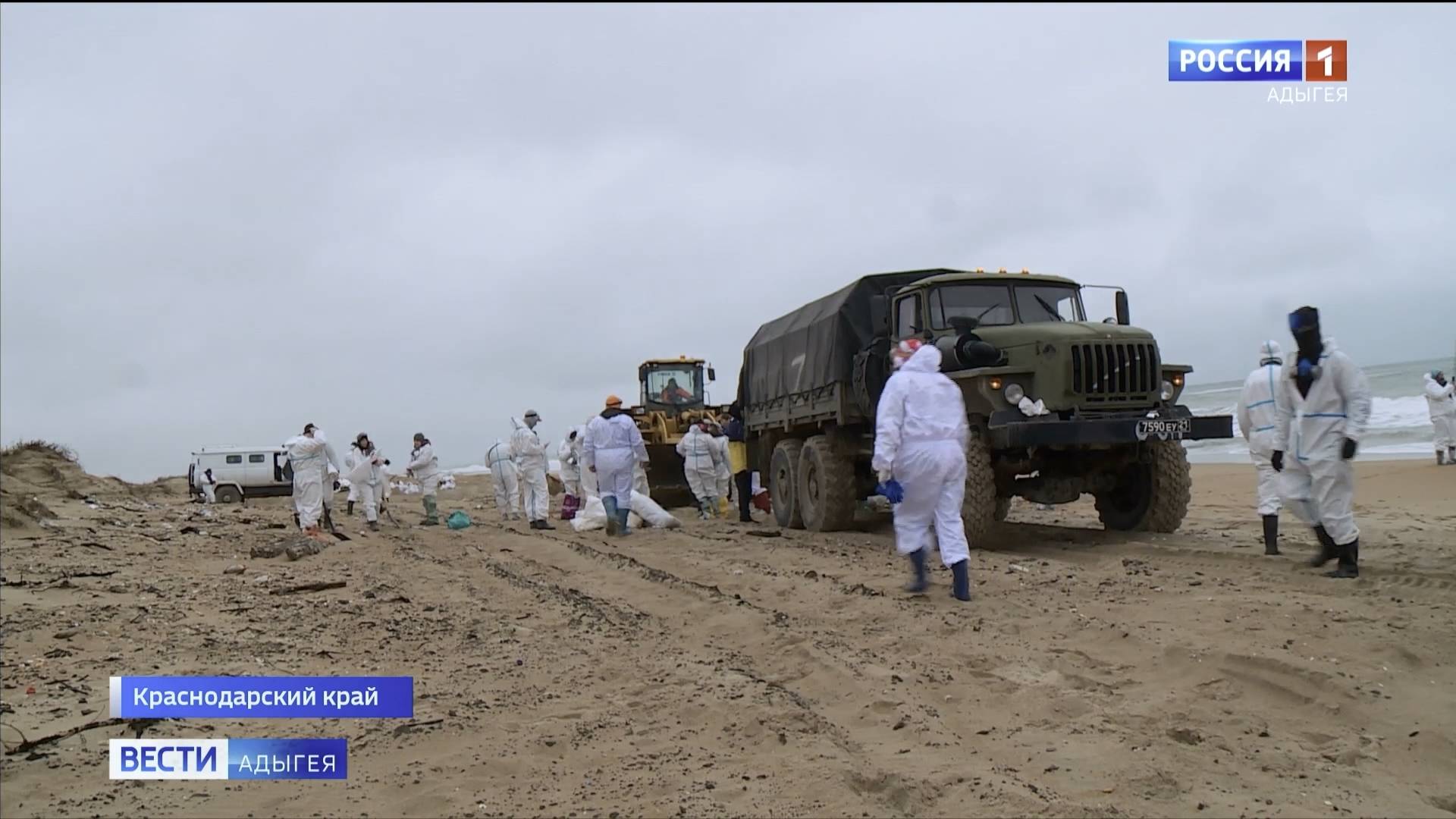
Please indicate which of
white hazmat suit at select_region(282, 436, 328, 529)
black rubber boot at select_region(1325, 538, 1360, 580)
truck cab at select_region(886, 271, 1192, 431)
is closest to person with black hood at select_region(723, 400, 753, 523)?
truck cab at select_region(886, 271, 1192, 431)

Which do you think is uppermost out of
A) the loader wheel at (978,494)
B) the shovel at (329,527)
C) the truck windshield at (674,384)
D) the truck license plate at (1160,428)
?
the truck windshield at (674,384)

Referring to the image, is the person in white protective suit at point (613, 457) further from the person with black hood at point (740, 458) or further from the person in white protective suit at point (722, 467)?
the person in white protective suit at point (722, 467)

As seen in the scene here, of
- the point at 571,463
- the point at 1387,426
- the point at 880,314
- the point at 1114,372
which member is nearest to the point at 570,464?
the point at 571,463

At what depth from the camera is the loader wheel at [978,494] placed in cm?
836

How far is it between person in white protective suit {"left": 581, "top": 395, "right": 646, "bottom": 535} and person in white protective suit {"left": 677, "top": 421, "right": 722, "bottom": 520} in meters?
3.02

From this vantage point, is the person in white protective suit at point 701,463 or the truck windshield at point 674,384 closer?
the person in white protective suit at point 701,463

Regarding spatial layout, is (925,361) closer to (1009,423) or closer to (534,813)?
(1009,423)

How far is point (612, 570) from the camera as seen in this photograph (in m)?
8.64

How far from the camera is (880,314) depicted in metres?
10.6

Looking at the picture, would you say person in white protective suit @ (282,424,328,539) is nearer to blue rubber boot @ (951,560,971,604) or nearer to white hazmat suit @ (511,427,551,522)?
white hazmat suit @ (511,427,551,522)

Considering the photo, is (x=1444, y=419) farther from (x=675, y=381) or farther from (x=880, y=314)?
(x=675, y=381)

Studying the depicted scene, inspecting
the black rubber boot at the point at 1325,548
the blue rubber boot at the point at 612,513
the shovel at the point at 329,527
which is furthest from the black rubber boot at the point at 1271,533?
the shovel at the point at 329,527

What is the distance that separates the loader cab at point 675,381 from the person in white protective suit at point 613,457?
311 inches

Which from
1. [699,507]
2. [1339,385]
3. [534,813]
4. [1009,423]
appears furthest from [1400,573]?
[699,507]
